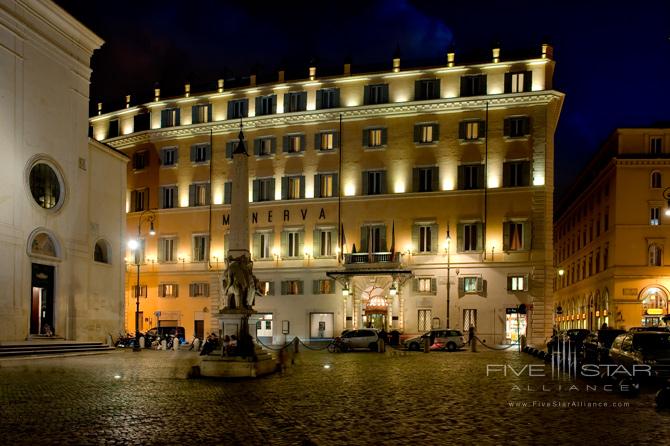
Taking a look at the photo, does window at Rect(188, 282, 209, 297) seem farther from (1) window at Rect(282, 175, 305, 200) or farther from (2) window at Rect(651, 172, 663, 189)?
(2) window at Rect(651, 172, 663, 189)

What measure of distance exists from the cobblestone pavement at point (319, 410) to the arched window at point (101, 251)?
57.5 ft

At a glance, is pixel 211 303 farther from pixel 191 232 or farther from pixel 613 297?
pixel 613 297

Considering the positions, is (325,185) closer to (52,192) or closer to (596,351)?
(52,192)

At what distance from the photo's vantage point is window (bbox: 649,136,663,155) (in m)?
58.7

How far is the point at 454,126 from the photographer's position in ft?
159

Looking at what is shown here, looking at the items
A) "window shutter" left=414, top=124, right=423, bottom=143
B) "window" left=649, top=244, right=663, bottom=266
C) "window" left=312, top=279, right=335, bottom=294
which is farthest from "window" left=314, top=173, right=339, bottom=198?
"window" left=649, top=244, right=663, bottom=266

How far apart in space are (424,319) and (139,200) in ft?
78.6

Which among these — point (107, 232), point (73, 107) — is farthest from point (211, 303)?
point (73, 107)

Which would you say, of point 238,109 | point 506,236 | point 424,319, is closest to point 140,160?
point 238,109

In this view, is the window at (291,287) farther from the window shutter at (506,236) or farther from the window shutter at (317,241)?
the window shutter at (506,236)

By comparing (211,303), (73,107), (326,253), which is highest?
(73,107)

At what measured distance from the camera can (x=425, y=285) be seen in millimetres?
48031

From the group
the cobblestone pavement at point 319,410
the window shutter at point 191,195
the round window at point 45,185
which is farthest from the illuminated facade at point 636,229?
the cobblestone pavement at point 319,410

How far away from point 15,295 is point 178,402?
19.8 meters
